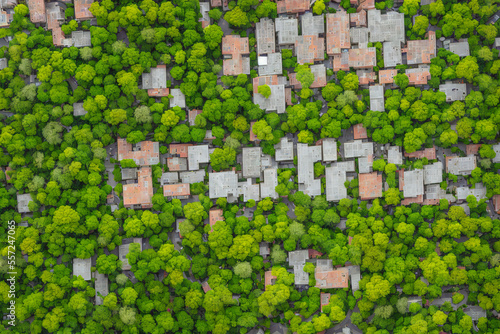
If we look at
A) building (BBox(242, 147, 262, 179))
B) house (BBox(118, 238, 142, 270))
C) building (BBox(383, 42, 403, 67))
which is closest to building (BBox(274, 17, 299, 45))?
building (BBox(383, 42, 403, 67))

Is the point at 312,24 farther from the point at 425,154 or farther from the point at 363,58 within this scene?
the point at 425,154

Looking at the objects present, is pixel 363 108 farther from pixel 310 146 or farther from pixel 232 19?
pixel 232 19

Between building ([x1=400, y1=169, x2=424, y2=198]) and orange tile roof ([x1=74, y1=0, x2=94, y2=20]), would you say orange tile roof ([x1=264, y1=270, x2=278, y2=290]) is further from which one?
orange tile roof ([x1=74, y1=0, x2=94, y2=20])

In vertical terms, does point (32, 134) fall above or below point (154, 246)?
above

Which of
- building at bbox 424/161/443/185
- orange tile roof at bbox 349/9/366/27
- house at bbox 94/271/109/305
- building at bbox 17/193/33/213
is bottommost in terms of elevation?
house at bbox 94/271/109/305

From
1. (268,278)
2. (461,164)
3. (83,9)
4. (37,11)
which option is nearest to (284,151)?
(268,278)

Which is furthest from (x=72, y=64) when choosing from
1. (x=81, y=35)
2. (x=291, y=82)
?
(x=291, y=82)
